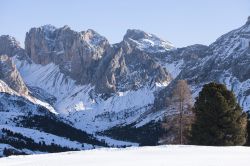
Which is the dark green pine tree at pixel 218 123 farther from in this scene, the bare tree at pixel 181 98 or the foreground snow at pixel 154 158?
the foreground snow at pixel 154 158

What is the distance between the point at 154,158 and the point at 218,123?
1927 centimetres

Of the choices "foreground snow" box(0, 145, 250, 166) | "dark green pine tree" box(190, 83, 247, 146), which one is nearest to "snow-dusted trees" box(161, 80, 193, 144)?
"dark green pine tree" box(190, 83, 247, 146)

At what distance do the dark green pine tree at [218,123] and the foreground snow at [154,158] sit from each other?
1024 centimetres

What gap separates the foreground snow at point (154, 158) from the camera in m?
32.9

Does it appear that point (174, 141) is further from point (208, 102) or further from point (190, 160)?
point (190, 160)

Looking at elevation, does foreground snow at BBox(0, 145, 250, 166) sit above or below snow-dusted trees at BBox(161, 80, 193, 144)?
below

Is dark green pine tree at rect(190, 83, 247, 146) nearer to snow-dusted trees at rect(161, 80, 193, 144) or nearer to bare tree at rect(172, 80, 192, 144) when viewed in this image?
snow-dusted trees at rect(161, 80, 193, 144)

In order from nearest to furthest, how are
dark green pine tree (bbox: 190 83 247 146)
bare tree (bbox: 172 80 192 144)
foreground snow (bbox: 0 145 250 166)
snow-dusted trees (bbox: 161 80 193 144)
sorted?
1. foreground snow (bbox: 0 145 250 166)
2. dark green pine tree (bbox: 190 83 247 146)
3. snow-dusted trees (bbox: 161 80 193 144)
4. bare tree (bbox: 172 80 192 144)

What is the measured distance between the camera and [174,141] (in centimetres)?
5756

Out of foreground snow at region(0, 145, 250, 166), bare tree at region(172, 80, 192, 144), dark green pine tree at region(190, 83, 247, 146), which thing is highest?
bare tree at region(172, 80, 192, 144)

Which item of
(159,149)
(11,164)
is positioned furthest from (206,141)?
(11,164)

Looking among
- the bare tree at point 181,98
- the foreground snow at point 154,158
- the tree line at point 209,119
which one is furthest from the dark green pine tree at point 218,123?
the foreground snow at point 154,158

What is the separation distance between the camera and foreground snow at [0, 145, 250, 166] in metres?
32.9

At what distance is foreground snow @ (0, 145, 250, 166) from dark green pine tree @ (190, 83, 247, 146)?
1024 cm
